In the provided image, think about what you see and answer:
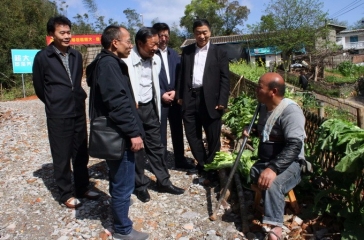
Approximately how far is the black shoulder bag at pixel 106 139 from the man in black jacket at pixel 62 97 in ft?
3.29

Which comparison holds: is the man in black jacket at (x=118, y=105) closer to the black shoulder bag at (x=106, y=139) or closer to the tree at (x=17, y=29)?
the black shoulder bag at (x=106, y=139)

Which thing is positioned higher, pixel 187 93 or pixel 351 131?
pixel 187 93

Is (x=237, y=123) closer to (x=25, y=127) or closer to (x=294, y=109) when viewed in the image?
(x=294, y=109)

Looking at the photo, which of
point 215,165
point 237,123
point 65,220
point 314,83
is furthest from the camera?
point 314,83

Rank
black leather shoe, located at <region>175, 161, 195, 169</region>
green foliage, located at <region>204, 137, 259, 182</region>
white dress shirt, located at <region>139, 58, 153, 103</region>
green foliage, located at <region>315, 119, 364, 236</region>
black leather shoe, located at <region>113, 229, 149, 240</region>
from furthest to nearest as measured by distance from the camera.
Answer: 1. black leather shoe, located at <region>175, 161, 195, 169</region>
2. green foliage, located at <region>204, 137, 259, 182</region>
3. white dress shirt, located at <region>139, 58, 153, 103</region>
4. black leather shoe, located at <region>113, 229, 149, 240</region>
5. green foliage, located at <region>315, 119, 364, 236</region>

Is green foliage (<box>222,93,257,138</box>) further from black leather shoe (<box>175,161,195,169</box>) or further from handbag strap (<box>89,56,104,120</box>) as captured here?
handbag strap (<box>89,56,104,120</box>)

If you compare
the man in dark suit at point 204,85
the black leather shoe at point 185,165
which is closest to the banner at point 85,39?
the black leather shoe at point 185,165

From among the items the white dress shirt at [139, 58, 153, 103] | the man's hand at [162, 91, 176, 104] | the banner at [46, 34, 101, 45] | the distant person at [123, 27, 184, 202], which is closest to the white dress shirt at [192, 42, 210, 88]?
→ the man's hand at [162, 91, 176, 104]

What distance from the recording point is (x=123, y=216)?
299 centimetres

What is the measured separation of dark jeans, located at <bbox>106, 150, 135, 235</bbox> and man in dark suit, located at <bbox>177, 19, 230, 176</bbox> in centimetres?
148

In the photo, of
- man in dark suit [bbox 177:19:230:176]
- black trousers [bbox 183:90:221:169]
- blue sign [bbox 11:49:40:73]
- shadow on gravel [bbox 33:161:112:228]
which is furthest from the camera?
blue sign [bbox 11:49:40:73]

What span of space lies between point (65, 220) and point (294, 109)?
2679mm

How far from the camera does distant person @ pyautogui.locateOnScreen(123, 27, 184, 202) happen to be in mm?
3650

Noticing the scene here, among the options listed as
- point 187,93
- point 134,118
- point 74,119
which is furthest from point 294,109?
point 74,119
